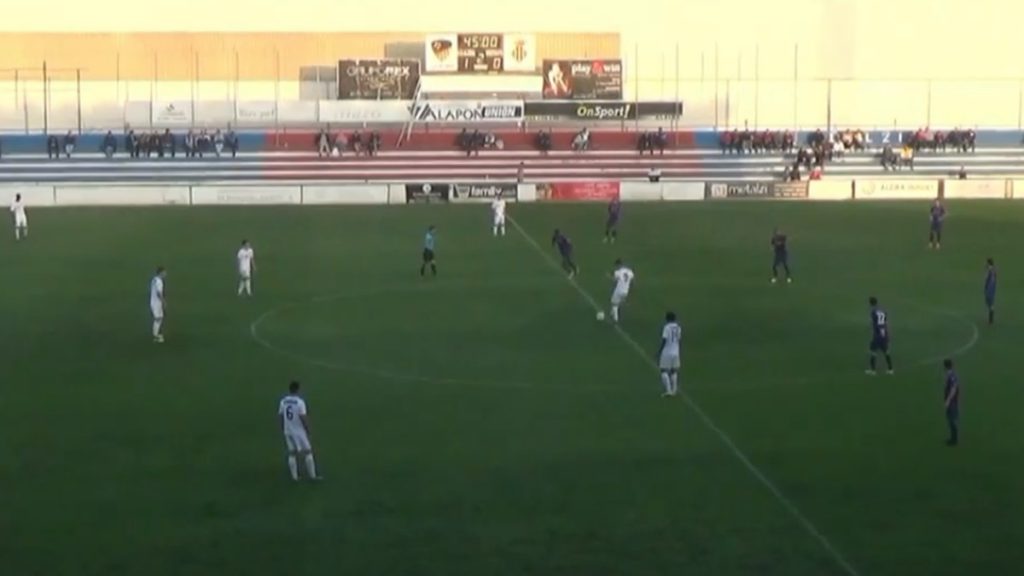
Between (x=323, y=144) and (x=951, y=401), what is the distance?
47088mm

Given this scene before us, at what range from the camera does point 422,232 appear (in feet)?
159

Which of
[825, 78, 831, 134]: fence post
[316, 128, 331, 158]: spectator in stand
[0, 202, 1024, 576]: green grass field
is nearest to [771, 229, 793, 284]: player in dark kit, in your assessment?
[0, 202, 1024, 576]: green grass field

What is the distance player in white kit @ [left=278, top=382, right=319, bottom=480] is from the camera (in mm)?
19062

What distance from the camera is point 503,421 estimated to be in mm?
22781

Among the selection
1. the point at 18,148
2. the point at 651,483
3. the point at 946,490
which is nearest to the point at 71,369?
the point at 651,483

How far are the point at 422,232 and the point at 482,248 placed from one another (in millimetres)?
4630

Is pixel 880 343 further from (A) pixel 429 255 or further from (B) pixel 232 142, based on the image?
(B) pixel 232 142

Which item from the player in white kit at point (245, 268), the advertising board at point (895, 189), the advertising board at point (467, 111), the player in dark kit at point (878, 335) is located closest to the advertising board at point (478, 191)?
the advertising board at point (467, 111)

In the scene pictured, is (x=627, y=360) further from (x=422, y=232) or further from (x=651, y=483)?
(x=422, y=232)

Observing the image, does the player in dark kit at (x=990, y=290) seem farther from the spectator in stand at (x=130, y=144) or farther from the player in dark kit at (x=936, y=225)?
the spectator in stand at (x=130, y=144)

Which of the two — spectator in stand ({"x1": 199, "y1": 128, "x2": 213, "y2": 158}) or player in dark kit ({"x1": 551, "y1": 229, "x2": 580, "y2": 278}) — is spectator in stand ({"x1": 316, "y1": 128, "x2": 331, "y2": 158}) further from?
player in dark kit ({"x1": 551, "y1": 229, "x2": 580, "y2": 278})

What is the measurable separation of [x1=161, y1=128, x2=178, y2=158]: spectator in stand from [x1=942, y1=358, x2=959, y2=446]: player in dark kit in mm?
48180

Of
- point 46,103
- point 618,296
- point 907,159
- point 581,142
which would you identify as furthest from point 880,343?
point 46,103

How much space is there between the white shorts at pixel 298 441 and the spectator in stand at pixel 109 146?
4778 centimetres
